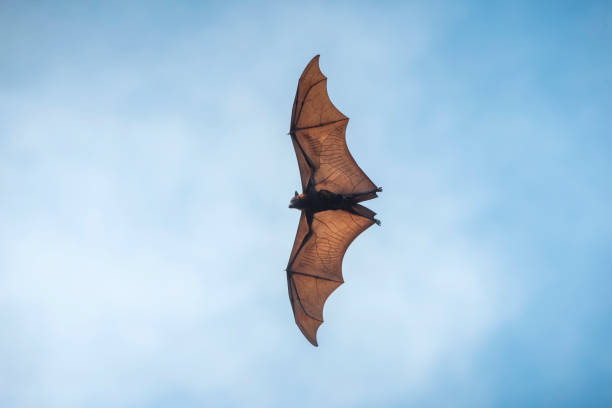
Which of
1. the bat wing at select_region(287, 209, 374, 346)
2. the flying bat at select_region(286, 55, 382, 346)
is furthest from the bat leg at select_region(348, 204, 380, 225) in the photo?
the bat wing at select_region(287, 209, 374, 346)

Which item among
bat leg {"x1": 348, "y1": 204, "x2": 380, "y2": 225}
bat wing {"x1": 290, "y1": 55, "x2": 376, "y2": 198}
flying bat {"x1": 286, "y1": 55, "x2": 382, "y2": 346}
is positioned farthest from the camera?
bat leg {"x1": 348, "y1": 204, "x2": 380, "y2": 225}

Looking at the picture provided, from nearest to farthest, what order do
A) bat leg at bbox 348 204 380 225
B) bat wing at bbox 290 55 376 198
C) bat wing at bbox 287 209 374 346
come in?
bat wing at bbox 290 55 376 198 < bat leg at bbox 348 204 380 225 < bat wing at bbox 287 209 374 346

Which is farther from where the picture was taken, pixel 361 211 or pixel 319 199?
pixel 361 211

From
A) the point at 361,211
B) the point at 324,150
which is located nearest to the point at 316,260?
the point at 361,211

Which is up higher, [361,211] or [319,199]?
[319,199]

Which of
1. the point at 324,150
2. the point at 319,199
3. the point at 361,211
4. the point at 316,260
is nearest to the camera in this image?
the point at 319,199

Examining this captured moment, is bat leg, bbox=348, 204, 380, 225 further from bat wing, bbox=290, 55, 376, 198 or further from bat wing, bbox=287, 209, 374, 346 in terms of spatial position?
bat wing, bbox=290, 55, 376, 198

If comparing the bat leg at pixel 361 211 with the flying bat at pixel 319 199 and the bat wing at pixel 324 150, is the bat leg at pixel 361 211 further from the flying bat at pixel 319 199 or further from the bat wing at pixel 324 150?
the bat wing at pixel 324 150

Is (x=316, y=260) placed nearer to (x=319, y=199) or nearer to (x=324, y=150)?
(x=319, y=199)

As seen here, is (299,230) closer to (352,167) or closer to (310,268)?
(310,268)
